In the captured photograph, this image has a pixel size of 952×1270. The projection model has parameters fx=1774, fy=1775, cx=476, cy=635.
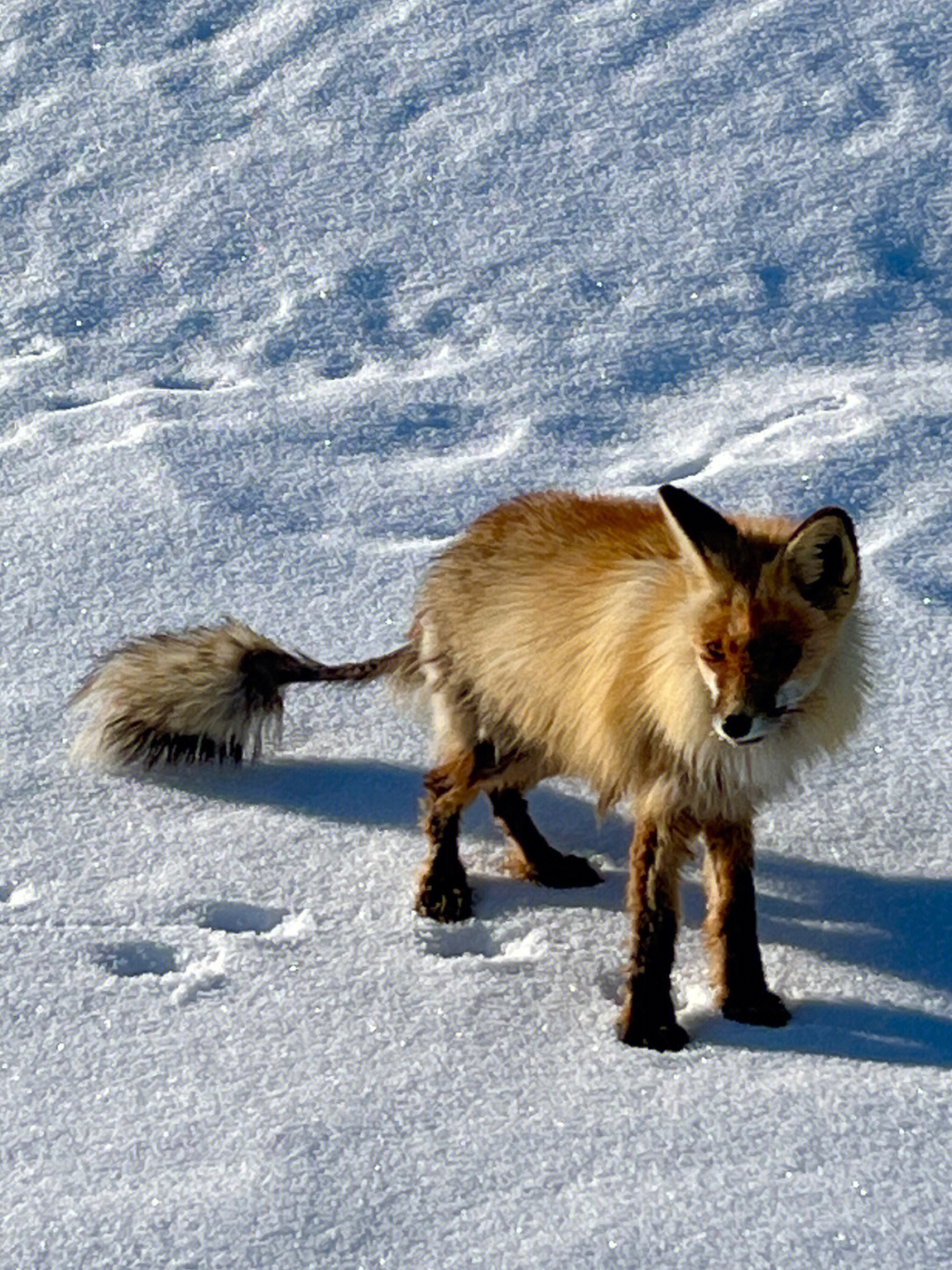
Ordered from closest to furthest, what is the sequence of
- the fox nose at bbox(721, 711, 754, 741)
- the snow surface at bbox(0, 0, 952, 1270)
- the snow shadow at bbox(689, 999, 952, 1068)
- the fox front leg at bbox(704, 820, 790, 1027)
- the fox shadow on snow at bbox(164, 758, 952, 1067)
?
the snow surface at bbox(0, 0, 952, 1270) < the fox nose at bbox(721, 711, 754, 741) < the snow shadow at bbox(689, 999, 952, 1068) < the fox shadow on snow at bbox(164, 758, 952, 1067) < the fox front leg at bbox(704, 820, 790, 1027)

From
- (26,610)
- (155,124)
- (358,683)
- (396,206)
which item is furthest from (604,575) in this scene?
(155,124)

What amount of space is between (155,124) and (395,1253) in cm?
608

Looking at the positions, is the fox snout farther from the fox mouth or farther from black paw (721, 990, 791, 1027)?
black paw (721, 990, 791, 1027)

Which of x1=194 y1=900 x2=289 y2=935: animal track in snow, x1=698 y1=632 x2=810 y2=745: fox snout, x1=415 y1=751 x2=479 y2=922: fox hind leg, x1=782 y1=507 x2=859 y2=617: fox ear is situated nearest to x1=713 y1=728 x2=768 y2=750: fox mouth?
x1=698 y1=632 x2=810 y2=745: fox snout

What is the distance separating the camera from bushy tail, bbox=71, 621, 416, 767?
16.4ft

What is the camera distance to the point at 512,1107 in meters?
3.76

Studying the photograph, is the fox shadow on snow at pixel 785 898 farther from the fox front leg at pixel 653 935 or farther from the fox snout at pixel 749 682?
the fox snout at pixel 749 682

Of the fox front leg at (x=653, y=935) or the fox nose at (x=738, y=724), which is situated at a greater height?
the fox nose at (x=738, y=724)

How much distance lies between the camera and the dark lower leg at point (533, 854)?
474 cm

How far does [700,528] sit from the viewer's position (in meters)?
3.86

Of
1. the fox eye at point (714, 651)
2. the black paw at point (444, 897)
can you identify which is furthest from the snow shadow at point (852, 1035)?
the fox eye at point (714, 651)

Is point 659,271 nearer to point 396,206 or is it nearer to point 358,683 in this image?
point 396,206

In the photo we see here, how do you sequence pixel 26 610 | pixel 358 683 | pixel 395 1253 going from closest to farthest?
pixel 395 1253
pixel 358 683
pixel 26 610

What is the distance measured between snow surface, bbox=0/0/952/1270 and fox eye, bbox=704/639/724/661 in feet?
2.99
